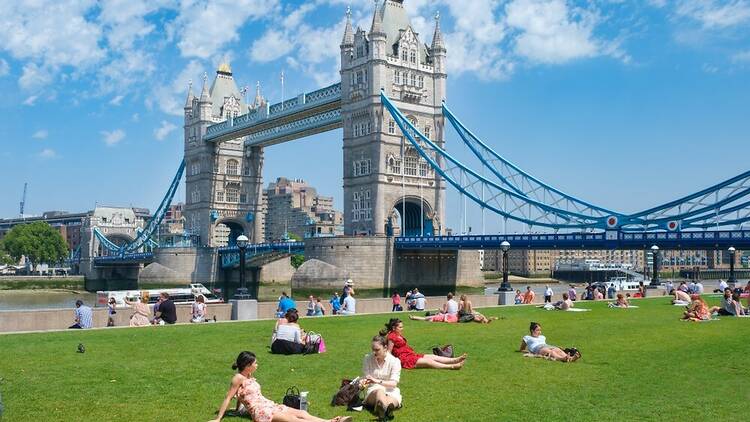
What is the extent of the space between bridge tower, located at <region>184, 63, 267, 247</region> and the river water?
15566 mm

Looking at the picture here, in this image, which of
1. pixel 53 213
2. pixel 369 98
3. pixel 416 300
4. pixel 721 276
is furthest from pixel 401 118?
pixel 53 213

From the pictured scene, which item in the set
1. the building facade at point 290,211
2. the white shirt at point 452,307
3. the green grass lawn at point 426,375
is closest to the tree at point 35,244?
the building facade at point 290,211

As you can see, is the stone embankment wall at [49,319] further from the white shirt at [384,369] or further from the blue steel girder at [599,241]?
the blue steel girder at [599,241]

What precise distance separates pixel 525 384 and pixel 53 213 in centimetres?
19791

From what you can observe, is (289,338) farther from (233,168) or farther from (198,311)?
(233,168)

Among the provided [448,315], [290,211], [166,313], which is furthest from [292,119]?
[290,211]

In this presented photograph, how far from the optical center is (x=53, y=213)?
632ft

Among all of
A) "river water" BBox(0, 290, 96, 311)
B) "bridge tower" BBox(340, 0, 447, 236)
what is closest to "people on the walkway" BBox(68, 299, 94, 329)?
"bridge tower" BBox(340, 0, 447, 236)

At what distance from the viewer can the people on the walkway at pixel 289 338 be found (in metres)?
14.5

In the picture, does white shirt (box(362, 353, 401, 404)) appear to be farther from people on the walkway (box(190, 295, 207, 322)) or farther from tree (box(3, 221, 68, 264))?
tree (box(3, 221, 68, 264))

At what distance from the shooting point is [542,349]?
14.2 metres

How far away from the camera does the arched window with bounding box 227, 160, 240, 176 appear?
96.1 metres

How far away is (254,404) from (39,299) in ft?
256

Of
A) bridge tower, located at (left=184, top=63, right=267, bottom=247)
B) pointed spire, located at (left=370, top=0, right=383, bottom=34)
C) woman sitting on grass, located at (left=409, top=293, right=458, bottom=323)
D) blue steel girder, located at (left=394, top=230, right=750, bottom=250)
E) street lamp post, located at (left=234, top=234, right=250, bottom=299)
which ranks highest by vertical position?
pointed spire, located at (left=370, top=0, right=383, bottom=34)
